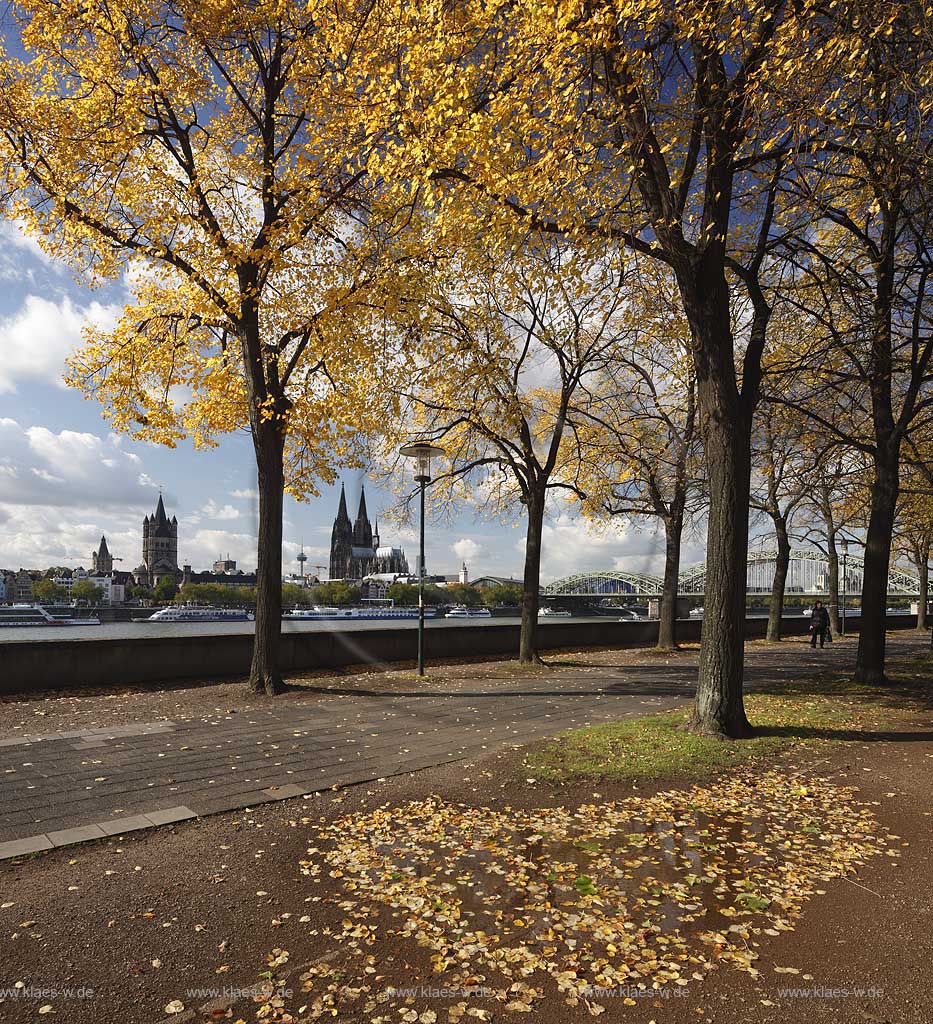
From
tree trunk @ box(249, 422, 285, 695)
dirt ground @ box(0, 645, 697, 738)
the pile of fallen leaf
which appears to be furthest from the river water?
the pile of fallen leaf

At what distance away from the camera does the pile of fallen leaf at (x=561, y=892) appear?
3.41 metres

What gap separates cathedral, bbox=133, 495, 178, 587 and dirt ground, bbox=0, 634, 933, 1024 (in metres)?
115

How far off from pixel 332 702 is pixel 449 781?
15.2 ft

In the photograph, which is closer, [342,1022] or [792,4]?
[342,1022]

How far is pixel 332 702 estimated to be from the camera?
11.1 meters

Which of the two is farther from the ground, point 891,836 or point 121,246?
point 121,246

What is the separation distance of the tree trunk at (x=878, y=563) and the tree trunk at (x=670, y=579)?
7881 millimetres

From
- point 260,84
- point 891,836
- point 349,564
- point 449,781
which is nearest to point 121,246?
point 260,84

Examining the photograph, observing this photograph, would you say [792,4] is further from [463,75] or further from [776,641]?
[776,641]

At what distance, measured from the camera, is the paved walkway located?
588 cm

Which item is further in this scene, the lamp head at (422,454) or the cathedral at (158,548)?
the cathedral at (158,548)

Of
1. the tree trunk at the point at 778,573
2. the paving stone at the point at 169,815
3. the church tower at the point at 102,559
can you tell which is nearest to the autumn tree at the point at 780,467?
the tree trunk at the point at 778,573

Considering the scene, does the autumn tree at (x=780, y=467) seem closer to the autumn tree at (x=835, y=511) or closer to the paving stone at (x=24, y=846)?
the autumn tree at (x=835, y=511)

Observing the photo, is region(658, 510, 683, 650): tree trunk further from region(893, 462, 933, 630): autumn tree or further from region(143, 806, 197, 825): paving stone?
region(143, 806, 197, 825): paving stone
